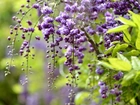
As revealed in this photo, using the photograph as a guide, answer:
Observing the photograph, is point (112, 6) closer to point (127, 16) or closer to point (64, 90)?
point (127, 16)

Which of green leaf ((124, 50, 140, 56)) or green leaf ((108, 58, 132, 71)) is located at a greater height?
green leaf ((108, 58, 132, 71))

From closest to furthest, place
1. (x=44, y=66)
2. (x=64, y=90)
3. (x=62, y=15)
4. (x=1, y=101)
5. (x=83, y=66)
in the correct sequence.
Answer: (x=62, y=15)
(x=83, y=66)
(x=64, y=90)
(x=44, y=66)
(x=1, y=101)

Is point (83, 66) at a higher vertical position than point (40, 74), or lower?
higher

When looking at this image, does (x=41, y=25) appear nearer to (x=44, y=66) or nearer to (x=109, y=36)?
(x=109, y=36)

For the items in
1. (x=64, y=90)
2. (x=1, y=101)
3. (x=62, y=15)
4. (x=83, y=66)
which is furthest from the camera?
(x=1, y=101)

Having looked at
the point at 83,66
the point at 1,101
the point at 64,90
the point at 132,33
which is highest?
the point at 132,33

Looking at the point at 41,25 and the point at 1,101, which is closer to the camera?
the point at 41,25

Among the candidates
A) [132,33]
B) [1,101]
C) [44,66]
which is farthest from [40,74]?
[132,33]

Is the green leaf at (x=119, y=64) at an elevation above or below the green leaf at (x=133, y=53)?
above

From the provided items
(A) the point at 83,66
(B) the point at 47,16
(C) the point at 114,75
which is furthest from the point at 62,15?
(A) the point at 83,66
